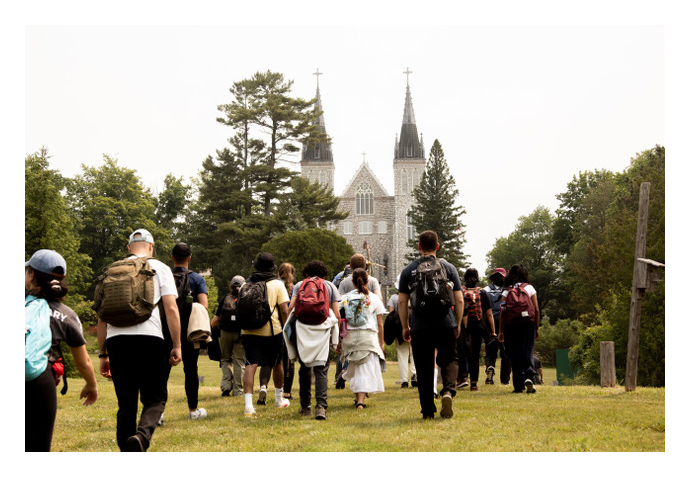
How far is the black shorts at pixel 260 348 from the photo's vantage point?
8414mm

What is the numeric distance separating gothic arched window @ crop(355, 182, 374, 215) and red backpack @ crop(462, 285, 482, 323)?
85.7 meters

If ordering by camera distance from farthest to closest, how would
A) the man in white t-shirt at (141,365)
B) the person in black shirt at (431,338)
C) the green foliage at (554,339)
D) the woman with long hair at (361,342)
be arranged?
the green foliage at (554,339) < the woman with long hair at (361,342) < the person in black shirt at (431,338) < the man in white t-shirt at (141,365)

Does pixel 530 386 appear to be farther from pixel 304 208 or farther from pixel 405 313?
pixel 304 208

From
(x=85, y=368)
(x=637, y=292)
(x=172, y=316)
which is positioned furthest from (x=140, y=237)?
(x=637, y=292)

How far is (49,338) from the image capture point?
4453 mm

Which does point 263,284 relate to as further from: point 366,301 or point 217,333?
point 217,333

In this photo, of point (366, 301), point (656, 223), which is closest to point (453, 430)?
point (366, 301)

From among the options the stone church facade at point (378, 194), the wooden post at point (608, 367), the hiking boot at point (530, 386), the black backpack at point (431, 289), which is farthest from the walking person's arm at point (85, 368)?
the stone church facade at point (378, 194)

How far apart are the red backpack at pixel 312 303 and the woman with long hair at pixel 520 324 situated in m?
3.05

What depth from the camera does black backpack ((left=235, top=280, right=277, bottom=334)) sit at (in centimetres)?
824

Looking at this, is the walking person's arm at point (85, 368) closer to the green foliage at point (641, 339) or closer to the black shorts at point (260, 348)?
the black shorts at point (260, 348)

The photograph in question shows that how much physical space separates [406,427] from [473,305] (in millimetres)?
4248

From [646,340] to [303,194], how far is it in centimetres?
3690

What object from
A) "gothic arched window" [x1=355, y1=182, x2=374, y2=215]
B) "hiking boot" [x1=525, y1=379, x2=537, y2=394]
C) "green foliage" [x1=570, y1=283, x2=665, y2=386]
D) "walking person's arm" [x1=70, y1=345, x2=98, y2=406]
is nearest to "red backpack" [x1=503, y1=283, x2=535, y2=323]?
"hiking boot" [x1=525, y1=379, x2=537, y2=394]
